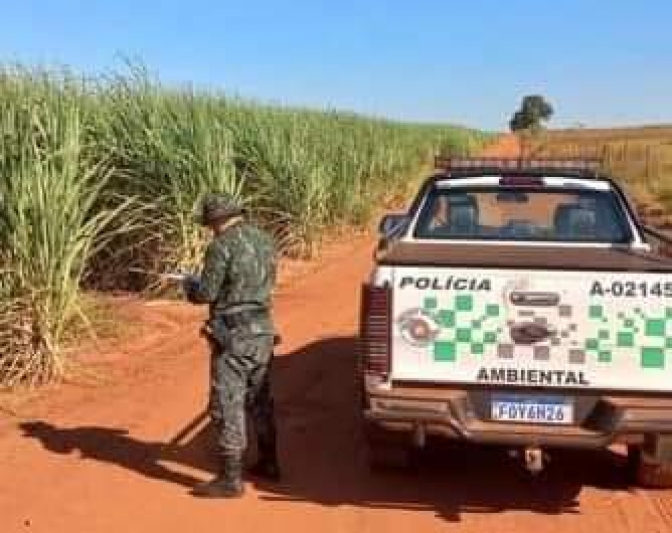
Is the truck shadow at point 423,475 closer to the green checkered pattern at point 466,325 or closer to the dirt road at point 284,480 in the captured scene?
the dirt road at point 284,480

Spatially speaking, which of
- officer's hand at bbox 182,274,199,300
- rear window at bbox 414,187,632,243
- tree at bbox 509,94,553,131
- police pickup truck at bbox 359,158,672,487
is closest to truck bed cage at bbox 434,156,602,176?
rear window at bbox 414,187,632,243

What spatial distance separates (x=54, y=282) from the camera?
9719mm

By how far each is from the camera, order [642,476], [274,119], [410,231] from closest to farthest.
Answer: [642,476] → [410,231] → [274,119]

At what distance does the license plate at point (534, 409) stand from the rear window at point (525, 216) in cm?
206

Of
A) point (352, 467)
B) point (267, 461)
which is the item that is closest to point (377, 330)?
point (267, 461)

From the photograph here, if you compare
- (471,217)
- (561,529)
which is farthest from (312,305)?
(561,529)

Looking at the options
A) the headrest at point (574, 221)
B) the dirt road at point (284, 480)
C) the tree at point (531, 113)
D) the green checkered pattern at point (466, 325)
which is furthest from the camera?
the tree at point (531, 113)

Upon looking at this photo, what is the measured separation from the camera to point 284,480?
23.7ft

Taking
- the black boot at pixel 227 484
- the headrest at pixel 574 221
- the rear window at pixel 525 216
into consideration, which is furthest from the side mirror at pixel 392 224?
the black boot at pixel 227 484

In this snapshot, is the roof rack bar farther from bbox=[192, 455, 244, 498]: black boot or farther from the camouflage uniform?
bbox=[192, 455, 244, 498]: black boot

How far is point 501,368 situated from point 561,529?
0.95m

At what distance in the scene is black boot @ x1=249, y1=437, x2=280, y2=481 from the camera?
23.5 feet

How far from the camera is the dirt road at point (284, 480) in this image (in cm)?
645

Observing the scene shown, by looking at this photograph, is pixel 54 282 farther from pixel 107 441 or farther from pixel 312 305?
pixel 312 305
